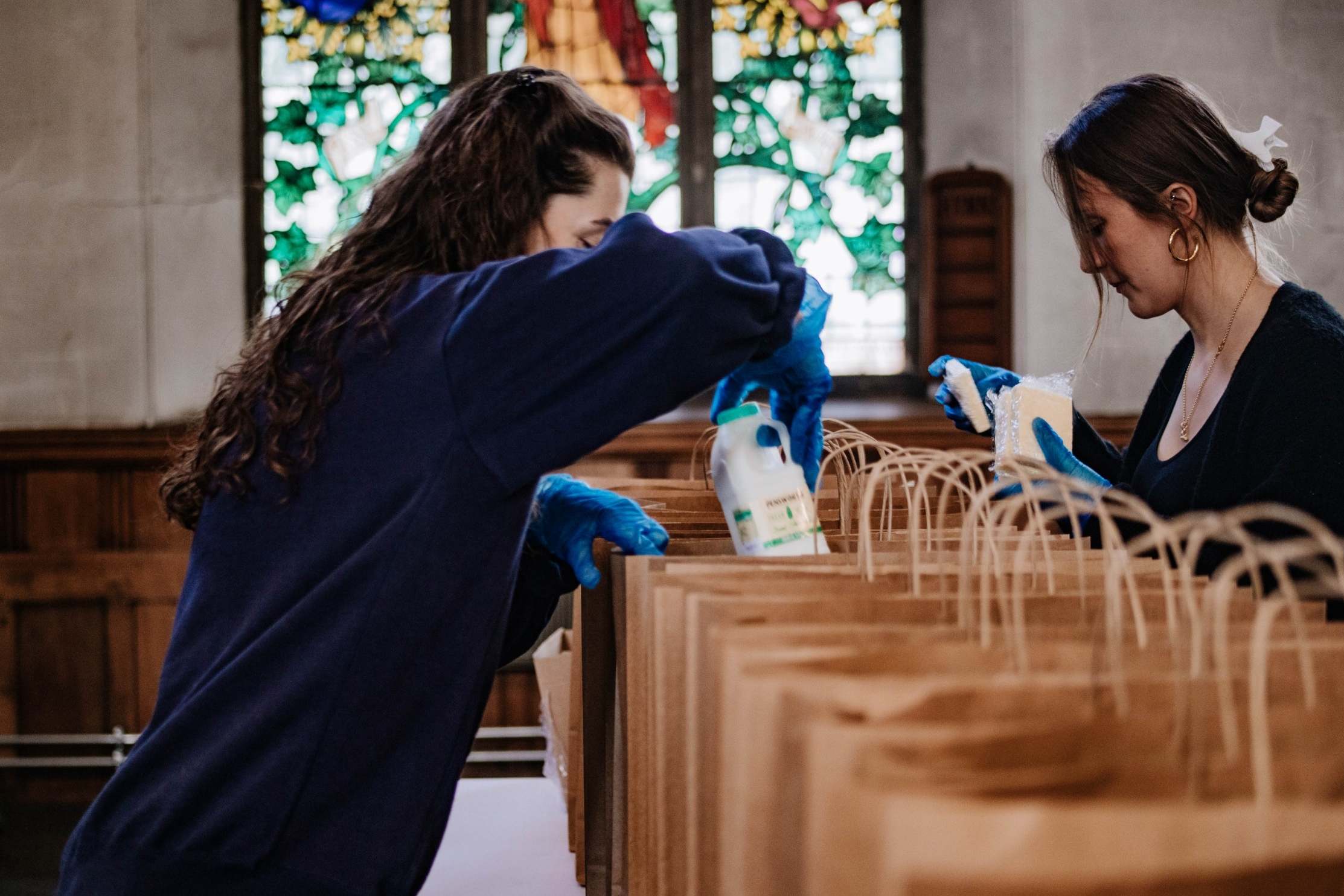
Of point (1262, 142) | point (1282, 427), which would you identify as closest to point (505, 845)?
point (1282, 427)

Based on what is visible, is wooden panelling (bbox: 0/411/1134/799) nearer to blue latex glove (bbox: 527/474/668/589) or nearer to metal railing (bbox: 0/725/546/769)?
metal railing (bbox: 0/725/546/769)

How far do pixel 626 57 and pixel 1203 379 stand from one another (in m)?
3.01

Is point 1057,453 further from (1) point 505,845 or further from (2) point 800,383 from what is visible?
(1) point 505,845

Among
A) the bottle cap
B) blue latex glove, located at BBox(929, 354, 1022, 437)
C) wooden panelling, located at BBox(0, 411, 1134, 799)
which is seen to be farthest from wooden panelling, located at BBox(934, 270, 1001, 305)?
the bottle cap

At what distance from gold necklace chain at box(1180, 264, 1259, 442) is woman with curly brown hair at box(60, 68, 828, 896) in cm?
109

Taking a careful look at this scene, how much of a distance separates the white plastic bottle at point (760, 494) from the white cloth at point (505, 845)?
561mm

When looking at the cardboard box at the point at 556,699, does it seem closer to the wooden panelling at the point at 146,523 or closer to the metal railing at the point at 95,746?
the metal railing at the point at 95,746

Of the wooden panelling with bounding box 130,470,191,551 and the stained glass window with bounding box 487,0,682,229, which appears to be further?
the stained glass window with bounding box 487,0,682,229

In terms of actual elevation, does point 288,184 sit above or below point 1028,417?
above

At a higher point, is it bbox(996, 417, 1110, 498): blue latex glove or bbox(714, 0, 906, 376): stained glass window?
bbox(714, 0, 906, 376): stained glass window

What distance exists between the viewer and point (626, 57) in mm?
4422

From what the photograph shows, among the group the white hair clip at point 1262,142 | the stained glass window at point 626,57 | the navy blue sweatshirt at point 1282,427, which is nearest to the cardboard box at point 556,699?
the navy blue sweatshirt at point 1282,427

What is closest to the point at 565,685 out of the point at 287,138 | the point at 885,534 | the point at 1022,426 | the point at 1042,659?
the point at 885,534

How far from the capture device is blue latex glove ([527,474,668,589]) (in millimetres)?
1433
